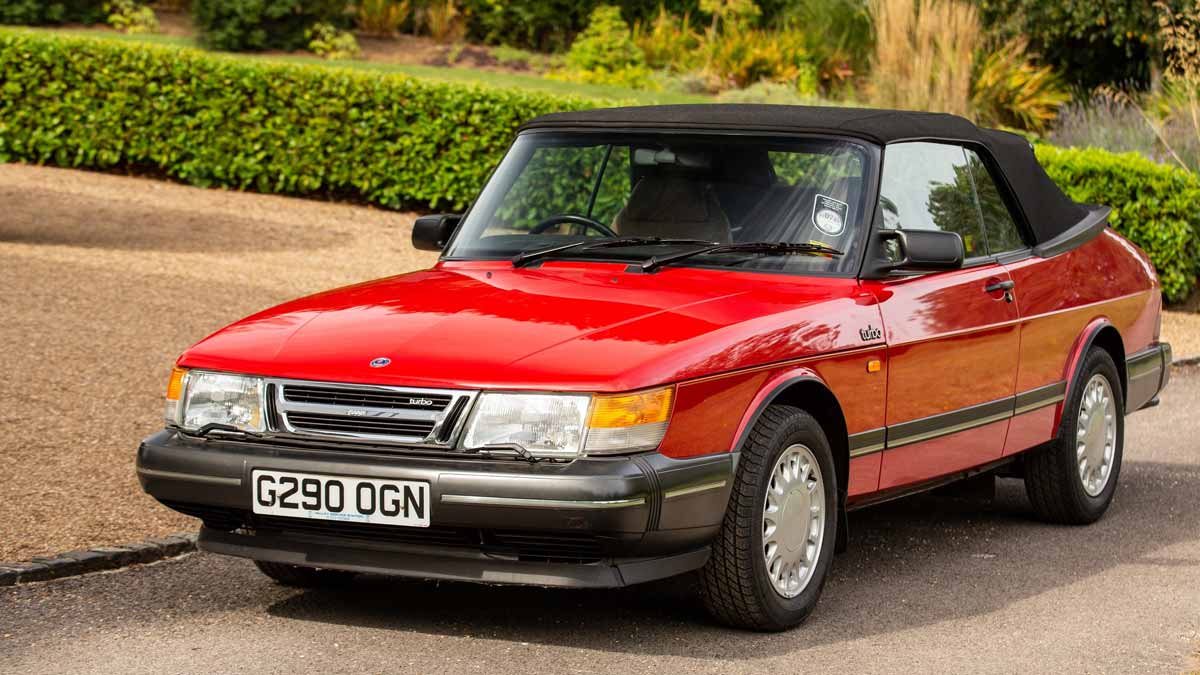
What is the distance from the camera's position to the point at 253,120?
63.4 feet

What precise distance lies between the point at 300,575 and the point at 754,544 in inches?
69.7

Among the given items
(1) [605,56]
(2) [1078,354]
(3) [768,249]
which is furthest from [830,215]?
(1) [605,56]

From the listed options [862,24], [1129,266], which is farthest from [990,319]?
[862,24]

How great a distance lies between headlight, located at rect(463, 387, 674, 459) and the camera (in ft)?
16.8

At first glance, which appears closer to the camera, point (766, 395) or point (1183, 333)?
point (766, 395)

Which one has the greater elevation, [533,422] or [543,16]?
[533,422]

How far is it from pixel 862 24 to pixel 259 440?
21.7m

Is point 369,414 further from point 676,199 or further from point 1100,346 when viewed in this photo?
point 1100,346

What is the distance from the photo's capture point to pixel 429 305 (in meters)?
5.87

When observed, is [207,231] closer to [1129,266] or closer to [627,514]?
[1129,266]

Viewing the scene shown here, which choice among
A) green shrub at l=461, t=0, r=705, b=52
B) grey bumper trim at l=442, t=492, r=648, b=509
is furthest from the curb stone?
green shrub at l=461, t=0, r=705, b=52

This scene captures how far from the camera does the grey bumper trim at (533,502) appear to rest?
5.02m

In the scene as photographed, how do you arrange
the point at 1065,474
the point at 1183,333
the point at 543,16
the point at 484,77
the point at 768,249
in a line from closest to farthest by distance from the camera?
the point at 768,249 → the point at 1065,474 → the point at 1183,333 → the point at 484,77 → the point at 543,16

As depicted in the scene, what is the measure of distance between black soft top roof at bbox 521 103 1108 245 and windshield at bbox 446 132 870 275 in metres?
0.06
